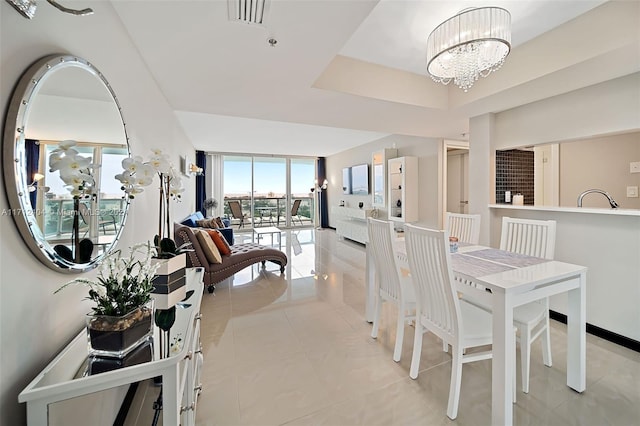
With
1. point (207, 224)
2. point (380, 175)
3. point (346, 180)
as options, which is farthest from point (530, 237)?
point (346, 180)

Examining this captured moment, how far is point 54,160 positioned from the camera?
86 centimetres

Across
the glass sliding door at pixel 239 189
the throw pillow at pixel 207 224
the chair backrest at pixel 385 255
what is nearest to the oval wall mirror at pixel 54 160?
the chair backrest at pixel 385 255

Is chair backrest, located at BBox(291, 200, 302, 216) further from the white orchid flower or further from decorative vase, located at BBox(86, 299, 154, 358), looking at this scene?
decorative vase, located at BBox(86, 299, 154, 358)

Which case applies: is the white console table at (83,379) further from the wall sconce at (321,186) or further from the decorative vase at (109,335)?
the wall sconce at (321,186)

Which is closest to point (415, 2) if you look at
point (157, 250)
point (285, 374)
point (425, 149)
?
point (157, 250)

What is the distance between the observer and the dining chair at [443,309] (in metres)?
1.47

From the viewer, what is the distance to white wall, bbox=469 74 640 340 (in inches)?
83.7

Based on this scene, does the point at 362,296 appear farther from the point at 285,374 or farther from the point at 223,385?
the point at 223,385

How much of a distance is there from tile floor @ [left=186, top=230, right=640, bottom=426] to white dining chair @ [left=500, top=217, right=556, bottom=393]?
188 mm

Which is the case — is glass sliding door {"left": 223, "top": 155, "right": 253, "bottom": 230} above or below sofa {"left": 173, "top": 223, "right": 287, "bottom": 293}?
above

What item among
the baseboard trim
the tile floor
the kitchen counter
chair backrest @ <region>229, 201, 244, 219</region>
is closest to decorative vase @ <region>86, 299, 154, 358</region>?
the tile floor

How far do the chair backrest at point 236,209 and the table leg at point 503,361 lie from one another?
767cm

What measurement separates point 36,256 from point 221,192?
771 cm

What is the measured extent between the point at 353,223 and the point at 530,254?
14.0 ft
